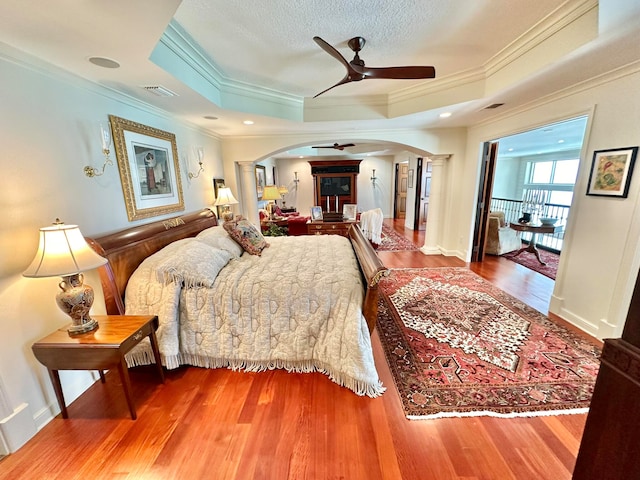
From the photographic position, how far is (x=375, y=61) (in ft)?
8.92

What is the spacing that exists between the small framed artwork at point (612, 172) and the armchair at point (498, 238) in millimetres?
2455

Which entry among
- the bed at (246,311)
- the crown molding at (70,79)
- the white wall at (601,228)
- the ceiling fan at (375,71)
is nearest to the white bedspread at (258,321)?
the bed at (246,311)

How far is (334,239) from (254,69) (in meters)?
2.08

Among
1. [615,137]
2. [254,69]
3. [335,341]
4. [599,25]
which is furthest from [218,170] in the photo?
[615,137]

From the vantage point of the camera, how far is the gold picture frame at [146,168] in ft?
7.59

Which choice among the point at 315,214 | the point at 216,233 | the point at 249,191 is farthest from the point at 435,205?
the point at 216,233

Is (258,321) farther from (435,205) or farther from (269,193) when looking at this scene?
(435,205)

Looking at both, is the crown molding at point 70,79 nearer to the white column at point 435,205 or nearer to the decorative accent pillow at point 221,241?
the decorative accent pillow at point 221,241

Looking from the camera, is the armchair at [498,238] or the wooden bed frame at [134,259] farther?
the armchair at [498,238]

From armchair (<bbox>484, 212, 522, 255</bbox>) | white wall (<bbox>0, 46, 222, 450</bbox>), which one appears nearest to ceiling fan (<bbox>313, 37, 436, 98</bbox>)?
white wall (<bbox>0, 46, 222, 450</bbox>)

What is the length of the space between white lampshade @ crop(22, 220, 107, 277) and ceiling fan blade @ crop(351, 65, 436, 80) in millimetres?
2387

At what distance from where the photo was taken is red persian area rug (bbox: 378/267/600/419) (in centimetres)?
172

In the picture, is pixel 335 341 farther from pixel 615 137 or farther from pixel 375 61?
pixel 615 137

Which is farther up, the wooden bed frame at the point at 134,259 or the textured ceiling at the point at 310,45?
the textured ceiling at the point at 310,45
